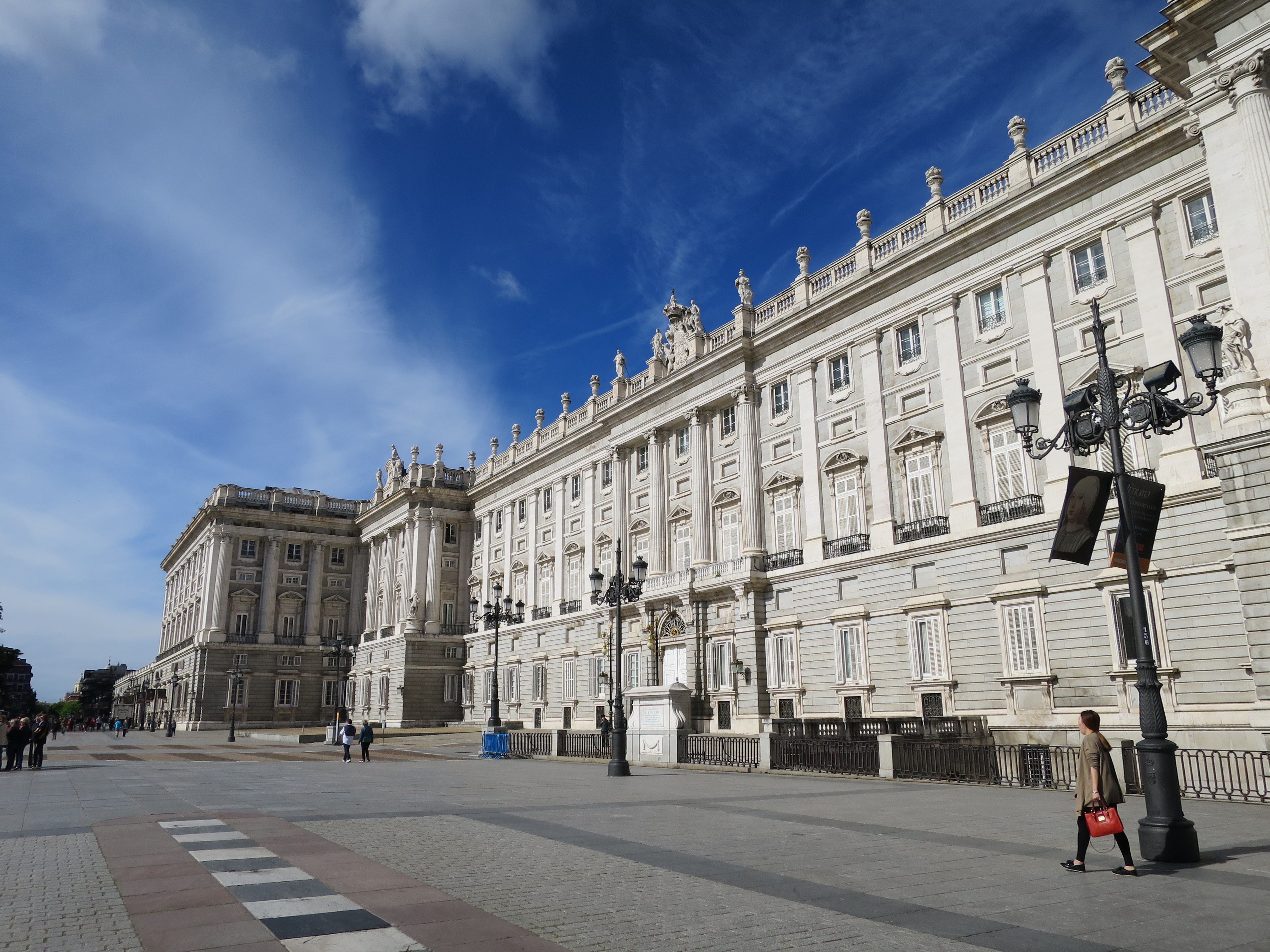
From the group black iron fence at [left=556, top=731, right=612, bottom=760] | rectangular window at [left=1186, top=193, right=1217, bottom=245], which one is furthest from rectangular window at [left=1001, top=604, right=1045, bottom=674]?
black iron fence at [left=556, top=731, right=612, bottom=760]

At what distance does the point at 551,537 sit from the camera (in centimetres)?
5366

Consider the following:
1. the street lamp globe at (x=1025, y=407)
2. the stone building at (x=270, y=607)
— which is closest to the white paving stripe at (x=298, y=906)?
the street lamp globe at (x=1025, y=407)

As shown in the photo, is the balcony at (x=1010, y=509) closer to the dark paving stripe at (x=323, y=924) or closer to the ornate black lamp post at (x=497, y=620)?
the ornate black lamp post at (x=497, y=620)

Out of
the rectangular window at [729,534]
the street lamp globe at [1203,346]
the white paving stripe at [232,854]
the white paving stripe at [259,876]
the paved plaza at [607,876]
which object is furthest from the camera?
the rectangular window at [729,534]

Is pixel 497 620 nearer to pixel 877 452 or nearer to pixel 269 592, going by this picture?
pixel 877 452

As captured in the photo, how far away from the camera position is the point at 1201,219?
23875 mm

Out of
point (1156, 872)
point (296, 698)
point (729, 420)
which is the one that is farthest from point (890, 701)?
point (296, 698)

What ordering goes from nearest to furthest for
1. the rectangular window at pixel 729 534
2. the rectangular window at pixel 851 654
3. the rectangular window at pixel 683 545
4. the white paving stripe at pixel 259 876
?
the white paving stripe at pixel 259 876 → the rectangular window at pixel 851 654 → the rectangular window at pixel 729 534 → the rectangular window at pixel 683 545

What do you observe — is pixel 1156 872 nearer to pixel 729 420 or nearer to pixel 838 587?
pixel 838 587

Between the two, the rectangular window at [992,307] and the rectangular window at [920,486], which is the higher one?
the rectangular window at [992,307]

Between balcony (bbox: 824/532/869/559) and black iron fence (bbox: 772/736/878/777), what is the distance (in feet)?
35.1

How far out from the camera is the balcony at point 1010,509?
2658 cm

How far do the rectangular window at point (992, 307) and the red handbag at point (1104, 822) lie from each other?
922 inches

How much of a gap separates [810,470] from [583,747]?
13939mm
